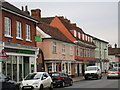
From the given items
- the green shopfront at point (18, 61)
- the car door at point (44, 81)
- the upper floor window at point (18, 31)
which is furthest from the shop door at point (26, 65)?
the car door at point (44, 81)

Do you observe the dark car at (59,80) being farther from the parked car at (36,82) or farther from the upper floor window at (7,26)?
the upper floor window at (7,26)

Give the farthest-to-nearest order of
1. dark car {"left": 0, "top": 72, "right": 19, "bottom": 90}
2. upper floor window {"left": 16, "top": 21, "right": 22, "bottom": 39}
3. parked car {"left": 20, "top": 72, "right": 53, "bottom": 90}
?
upper floor window {"left": 16, "top": 21, "right": 22, "bottom": 39} → parked car {"left": 20, "top": 72, "right": 53, "bottom": 90} → dark car {"left": 0, "top": 72, "right": 19, "bottom": 90}

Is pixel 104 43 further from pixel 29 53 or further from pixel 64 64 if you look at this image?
pixel 29 53

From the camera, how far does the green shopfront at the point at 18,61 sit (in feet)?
80.3

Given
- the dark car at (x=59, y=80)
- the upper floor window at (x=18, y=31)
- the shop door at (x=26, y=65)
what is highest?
the upper floor window at (x=18, y=31)

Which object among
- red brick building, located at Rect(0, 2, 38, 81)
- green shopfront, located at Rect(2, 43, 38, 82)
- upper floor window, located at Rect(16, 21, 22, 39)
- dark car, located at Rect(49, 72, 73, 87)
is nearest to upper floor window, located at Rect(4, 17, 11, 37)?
red brick building, located at Rect(0, 2, 38, 81)

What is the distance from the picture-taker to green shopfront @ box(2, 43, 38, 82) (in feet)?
80.3

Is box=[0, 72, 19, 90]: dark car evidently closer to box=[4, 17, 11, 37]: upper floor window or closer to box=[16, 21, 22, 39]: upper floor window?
box=[4, 17, 11, 37]: upper floor window

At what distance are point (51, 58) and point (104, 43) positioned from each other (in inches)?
1693

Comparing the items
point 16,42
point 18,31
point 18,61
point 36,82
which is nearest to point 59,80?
point 18,61

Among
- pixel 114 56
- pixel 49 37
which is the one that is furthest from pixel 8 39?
pixel 114 56

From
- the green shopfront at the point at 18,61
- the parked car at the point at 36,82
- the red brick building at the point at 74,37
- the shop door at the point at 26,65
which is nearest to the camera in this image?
the parked car at the point at 36,82

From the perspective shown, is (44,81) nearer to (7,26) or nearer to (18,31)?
(7,26)

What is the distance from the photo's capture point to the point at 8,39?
2448 centimetres
